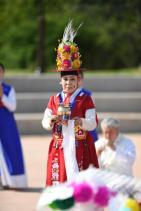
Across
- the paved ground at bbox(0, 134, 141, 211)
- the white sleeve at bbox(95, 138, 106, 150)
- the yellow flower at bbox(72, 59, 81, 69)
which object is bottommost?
the paved ground at bbox(0, 134, 141, 211)

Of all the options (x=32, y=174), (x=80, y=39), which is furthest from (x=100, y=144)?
(x=80, y=39)

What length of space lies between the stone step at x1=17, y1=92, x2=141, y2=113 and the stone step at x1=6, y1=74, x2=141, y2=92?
2.78ft

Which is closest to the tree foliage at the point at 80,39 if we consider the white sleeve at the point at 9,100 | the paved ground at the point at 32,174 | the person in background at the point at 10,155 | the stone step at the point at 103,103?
the stone step at the point at 103,103

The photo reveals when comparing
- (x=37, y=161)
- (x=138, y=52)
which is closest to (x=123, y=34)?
(x=138, y=52)

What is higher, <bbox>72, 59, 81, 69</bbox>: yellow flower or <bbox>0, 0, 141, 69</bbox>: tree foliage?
<bbox>0, 0, 141, 69</bbox>: tree foliage

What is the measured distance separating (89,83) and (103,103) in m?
1.12

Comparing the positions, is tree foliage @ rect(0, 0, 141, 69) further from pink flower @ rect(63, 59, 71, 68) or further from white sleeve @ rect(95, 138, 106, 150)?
pink flower @ rect(63, 59, 71, 68)

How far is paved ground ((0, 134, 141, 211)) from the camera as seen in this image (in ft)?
31.3

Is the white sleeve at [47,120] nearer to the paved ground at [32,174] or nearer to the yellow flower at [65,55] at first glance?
the yellow flower at [65,55]

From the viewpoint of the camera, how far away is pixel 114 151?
9.09 metres

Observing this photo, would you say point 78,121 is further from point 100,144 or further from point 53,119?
point 100,144

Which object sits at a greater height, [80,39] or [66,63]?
[80,39]

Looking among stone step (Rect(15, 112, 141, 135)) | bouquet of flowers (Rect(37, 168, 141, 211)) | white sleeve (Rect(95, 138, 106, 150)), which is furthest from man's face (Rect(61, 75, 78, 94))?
stone step (Rect(15, 112, 141, 135))

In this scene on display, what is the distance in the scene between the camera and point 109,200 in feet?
19.2
